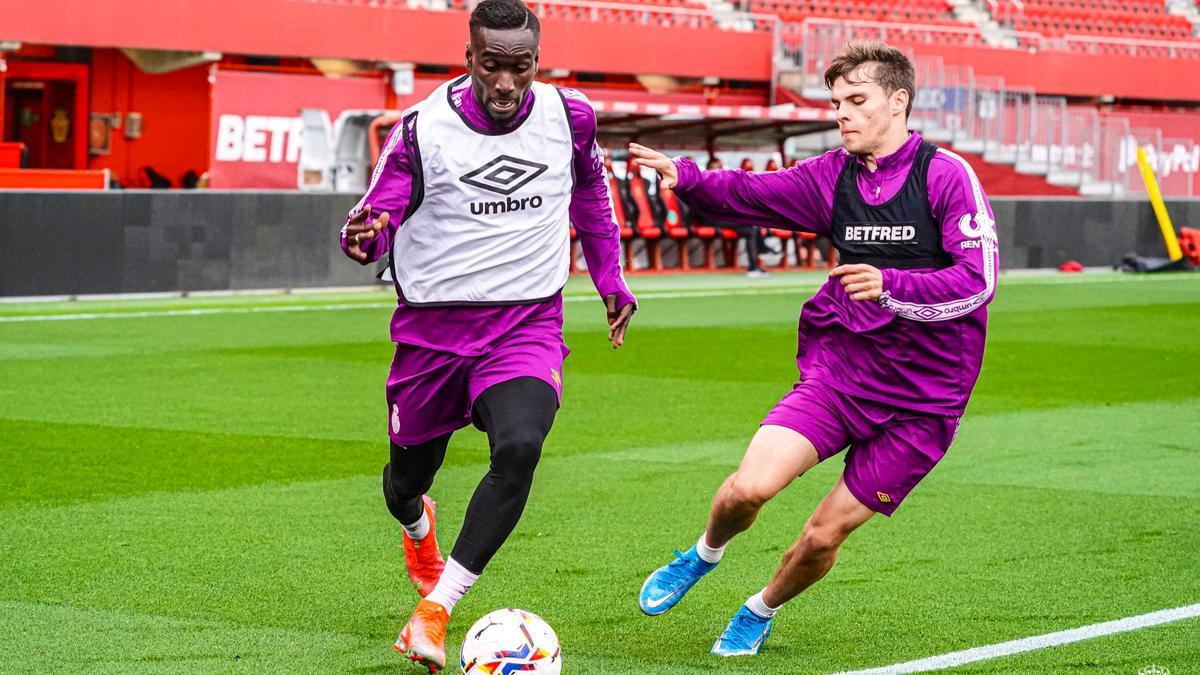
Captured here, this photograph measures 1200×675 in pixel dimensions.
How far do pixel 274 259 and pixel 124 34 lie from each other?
8.13m

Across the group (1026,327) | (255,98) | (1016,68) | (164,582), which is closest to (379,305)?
(1026,327)

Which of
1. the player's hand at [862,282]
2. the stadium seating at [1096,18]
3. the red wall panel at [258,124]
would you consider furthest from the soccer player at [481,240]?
the stadium seating at [1096,18]

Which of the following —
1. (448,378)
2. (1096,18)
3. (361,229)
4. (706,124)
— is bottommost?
(448,378)

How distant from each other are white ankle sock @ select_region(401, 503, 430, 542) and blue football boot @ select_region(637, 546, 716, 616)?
0.92 m

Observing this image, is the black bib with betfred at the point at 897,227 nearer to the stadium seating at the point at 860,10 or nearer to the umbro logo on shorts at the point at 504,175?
the umbro logo on shorts at the point at 504,175

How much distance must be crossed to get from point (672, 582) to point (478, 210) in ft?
4.53

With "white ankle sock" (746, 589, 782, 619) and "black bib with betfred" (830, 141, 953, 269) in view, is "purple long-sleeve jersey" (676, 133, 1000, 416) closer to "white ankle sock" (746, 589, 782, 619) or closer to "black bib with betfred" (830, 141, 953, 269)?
"black bib with betfred" (830, 141, 953, 269)

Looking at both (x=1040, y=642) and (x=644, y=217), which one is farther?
(x=644, y=217)

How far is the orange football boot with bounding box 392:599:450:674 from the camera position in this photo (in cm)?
503

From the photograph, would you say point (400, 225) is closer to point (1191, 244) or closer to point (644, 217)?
point (644, 217)

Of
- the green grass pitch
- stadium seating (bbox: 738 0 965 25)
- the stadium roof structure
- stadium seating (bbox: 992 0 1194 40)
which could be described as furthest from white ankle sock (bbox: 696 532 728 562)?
stadium seating (bbox: 992 0 1194 40)

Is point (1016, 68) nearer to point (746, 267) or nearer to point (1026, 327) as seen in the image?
point (746, 267)

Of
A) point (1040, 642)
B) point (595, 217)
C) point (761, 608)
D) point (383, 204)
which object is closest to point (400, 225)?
point (383, 204)

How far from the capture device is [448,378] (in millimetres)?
5559
